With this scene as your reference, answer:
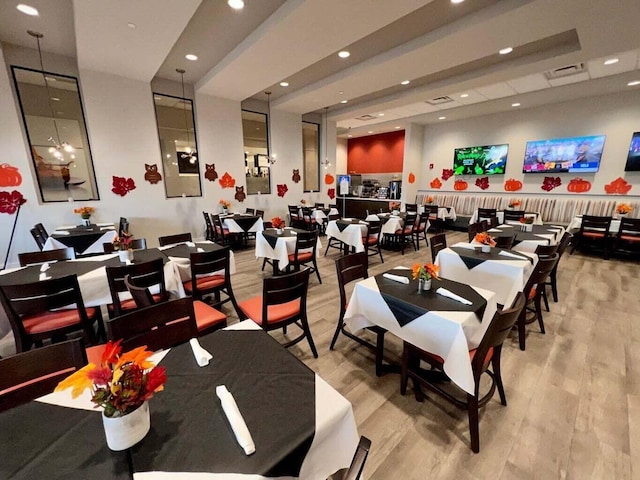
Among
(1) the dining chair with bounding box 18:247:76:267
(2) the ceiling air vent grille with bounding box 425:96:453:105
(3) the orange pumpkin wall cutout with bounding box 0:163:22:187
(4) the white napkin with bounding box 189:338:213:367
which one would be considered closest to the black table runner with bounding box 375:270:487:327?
(4) the white napkin with bounding box 189:338:213:367

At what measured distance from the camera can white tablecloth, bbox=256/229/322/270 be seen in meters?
3.82

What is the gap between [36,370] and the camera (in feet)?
3.70

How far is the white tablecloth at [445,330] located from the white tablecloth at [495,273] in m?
0.88

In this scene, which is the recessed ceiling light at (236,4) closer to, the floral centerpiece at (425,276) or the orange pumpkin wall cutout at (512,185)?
the floral centerpiece at (425,276)

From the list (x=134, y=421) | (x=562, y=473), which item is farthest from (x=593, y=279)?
(x=134, y=421)

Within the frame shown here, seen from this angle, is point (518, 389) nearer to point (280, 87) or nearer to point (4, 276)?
point (4, 276)

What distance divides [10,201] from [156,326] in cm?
516

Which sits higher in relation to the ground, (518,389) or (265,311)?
(265,311)

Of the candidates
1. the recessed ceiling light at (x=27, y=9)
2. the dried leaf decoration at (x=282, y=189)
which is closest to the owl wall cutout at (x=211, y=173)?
the dried leaf decoration at (x=282, y=189)

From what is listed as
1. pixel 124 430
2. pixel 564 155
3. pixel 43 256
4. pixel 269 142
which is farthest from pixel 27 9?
pixel 564 155

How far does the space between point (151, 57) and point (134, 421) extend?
5187 millimetres

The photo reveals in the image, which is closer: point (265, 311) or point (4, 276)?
point (265, 311)

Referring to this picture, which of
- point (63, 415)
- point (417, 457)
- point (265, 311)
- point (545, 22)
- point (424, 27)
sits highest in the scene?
point (424, 27)

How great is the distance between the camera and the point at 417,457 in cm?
158
